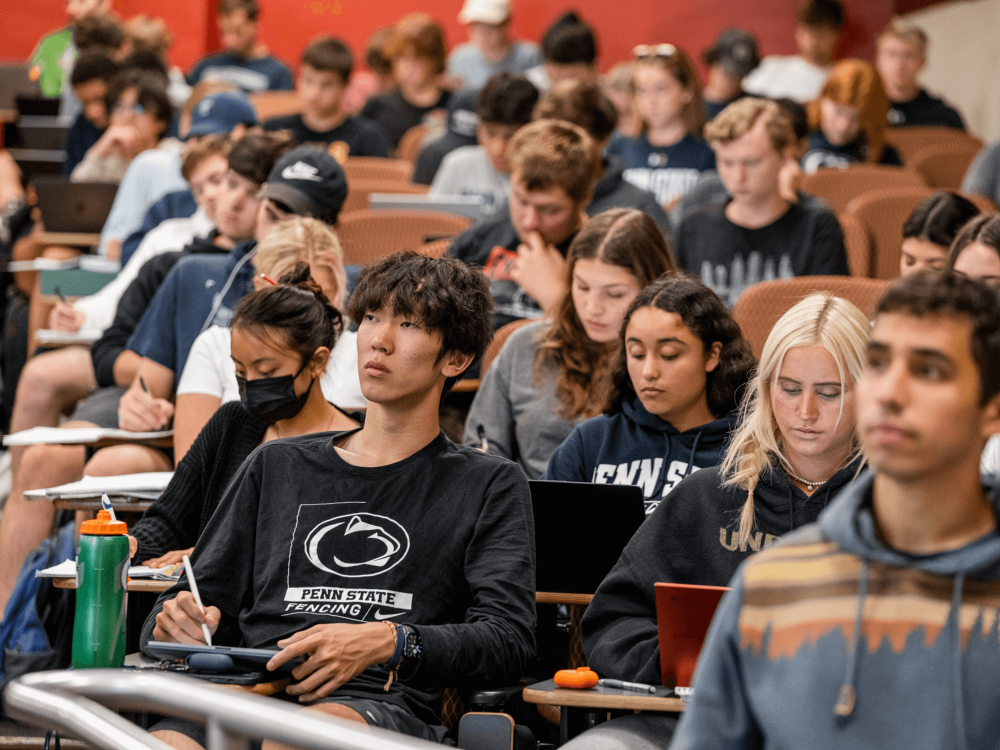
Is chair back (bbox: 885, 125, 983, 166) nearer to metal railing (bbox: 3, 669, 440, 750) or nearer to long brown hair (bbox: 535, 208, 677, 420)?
long brown hair (bbox: 535, 208, 677, 420)

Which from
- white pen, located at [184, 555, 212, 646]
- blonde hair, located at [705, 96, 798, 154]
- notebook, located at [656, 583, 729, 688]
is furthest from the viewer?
blonde hair, located at [705, 96, 798, 154]

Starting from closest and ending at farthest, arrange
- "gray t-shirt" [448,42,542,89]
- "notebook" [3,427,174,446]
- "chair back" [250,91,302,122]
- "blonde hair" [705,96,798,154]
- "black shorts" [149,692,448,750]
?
"black shorts" [149,692,448,750]
"notebook" [3,427,174,446]
"blonde hair" [705,96,798,154]
"chair back" [250,91,302,122]
"gray t-shirt" [448,42,542,89]

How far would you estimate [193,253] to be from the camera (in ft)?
11.9

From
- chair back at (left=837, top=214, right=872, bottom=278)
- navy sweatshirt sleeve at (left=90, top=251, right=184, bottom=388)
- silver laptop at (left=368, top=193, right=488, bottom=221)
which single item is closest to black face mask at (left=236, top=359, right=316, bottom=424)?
navy sweatshirt sleeve at (left=90, top=251, right=184, bottom=388)

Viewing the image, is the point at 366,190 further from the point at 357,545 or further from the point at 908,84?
the point at 908,84

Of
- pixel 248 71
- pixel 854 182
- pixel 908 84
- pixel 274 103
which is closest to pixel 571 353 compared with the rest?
pixel 854 182

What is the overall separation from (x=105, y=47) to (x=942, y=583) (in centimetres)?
617

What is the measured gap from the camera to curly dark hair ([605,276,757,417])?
8.03 feet

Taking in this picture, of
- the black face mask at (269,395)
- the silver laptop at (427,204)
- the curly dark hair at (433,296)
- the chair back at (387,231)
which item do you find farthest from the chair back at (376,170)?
the curly dark hair at (433,296)

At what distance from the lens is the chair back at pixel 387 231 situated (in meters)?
4.12

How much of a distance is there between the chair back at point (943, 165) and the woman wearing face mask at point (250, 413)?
14.0 ft

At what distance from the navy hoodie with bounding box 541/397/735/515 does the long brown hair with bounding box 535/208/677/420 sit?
1.09 ft

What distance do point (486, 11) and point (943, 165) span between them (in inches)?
109

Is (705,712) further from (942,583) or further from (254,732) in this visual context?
(254,732)
